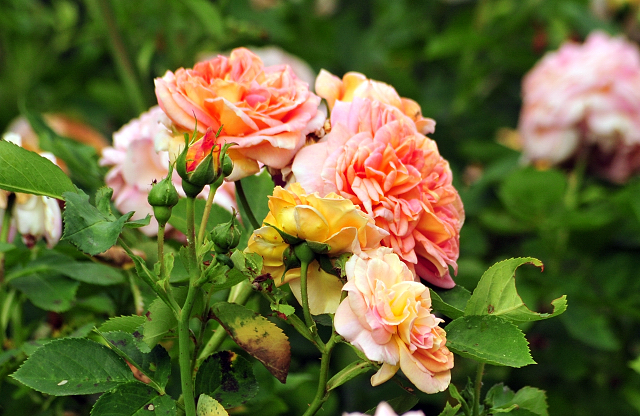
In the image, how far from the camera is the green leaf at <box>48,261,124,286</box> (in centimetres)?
64

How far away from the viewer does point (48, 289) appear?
0.64 metres

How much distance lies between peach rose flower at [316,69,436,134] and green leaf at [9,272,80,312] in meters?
0.31

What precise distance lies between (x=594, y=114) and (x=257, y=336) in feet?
3.42

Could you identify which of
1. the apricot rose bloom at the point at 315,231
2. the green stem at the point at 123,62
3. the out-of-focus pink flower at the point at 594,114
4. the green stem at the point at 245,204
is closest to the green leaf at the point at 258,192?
the green stem at the point at 245,204

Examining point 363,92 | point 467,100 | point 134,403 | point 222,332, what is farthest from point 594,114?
point 134,403

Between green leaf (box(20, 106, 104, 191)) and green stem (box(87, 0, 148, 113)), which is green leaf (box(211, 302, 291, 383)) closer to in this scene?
green leaf (box(20, 106, 104, 191))

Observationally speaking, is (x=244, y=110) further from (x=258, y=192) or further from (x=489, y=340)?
(x=489, y=340)

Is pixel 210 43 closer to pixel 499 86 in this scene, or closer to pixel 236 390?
pixel 499 86

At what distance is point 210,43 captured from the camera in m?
1.38

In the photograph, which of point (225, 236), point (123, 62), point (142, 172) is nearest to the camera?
point (225, 236)

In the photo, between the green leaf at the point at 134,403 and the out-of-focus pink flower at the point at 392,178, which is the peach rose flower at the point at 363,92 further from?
the green leaf at the point at 134,403

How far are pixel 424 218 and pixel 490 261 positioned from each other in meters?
1.01

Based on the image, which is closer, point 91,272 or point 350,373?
point 350,373

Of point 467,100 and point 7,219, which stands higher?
point 7,219
